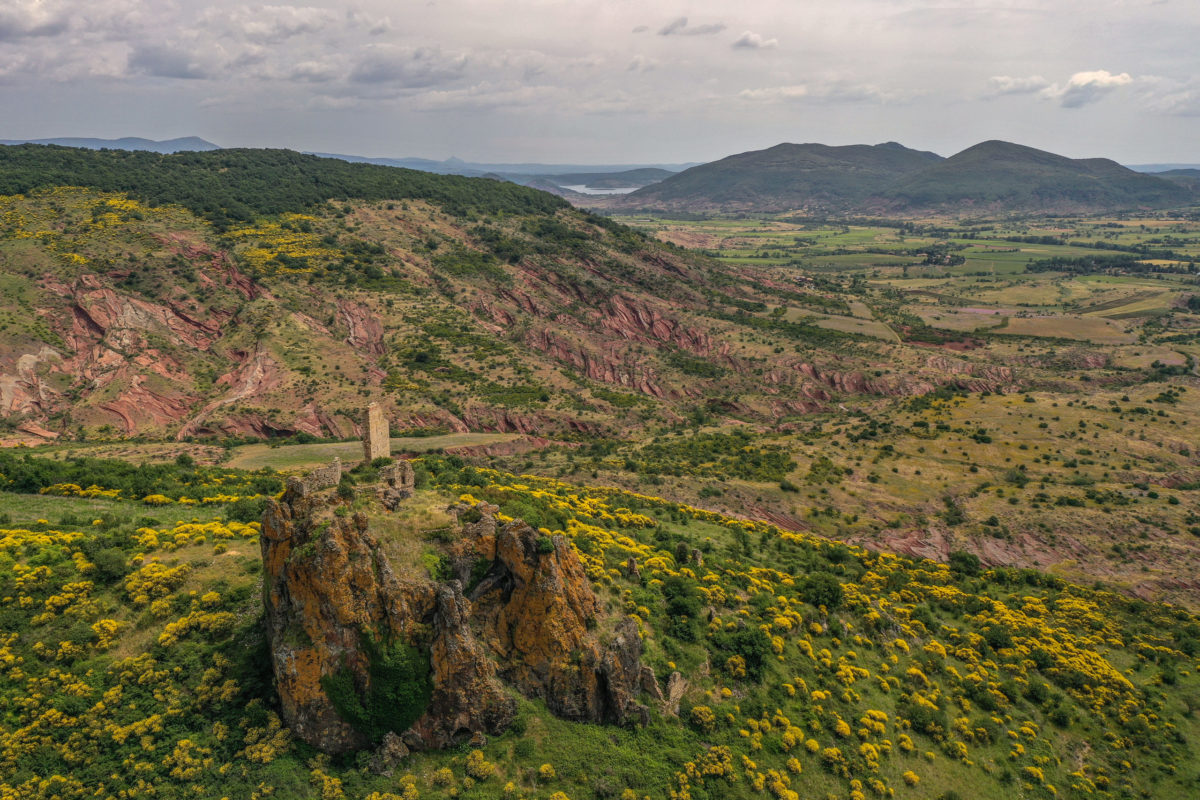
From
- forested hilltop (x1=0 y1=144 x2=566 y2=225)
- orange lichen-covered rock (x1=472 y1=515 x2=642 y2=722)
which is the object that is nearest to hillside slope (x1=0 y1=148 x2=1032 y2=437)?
forested hilltop (x1=0 y1=144 x2=566 y2=225)

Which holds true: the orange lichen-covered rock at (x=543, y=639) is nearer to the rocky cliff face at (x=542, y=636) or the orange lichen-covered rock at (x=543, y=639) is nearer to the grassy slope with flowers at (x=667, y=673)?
the rocky cliff face at (x=542, y=636)

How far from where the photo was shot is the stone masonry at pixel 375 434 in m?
40.1

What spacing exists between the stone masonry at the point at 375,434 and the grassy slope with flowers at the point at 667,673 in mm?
5343

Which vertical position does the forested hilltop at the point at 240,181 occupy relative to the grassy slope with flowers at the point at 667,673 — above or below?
above

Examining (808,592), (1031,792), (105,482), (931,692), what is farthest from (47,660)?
(1031,792)

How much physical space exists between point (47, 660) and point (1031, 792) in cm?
4503

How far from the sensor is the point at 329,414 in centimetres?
7831

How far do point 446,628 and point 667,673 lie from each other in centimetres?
1180

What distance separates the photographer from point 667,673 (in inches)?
1199

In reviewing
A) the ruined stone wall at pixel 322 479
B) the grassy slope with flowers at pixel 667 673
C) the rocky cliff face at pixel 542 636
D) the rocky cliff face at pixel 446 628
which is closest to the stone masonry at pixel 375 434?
the grassy slope with flowers at pixel 667 673

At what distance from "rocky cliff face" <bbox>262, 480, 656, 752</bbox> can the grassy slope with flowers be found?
116 centimetres

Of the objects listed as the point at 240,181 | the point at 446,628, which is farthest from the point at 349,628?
the point at 240,181

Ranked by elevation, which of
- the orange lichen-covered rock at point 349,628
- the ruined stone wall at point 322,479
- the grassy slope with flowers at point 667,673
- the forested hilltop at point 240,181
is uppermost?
the forested hilltop at point 240,181

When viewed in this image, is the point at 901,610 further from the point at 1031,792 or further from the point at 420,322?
the point at 420,322
